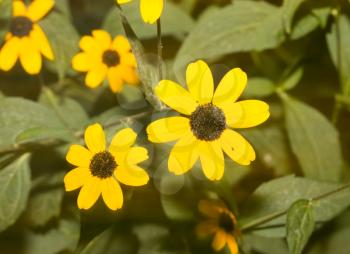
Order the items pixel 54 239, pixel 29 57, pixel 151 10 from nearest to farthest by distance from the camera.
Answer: pixel 151 10
pixel 29 57
pixel 54 239

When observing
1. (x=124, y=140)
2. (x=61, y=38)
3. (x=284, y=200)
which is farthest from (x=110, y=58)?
(x=284, y=200)

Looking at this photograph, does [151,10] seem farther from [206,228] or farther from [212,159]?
[206,228]

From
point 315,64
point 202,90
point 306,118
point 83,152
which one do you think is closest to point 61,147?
point 83,152

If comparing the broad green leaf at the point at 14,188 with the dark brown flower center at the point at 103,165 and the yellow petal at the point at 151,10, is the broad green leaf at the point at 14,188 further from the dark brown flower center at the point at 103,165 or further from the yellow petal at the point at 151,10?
the yellow petal at the point at 151,10

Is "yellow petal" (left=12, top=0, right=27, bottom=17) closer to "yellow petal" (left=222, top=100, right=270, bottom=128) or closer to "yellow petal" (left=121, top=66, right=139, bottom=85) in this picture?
"yellow petal" (left=121, top=66, right=139, bottom=85)

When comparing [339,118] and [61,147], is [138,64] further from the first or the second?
[339,118]

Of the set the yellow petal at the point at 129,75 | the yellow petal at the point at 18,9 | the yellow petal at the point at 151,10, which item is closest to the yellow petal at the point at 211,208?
the yellow petal at the point at 129,75

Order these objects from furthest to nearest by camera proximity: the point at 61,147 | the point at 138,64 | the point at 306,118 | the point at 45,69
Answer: the point at 45,69
the point at 306,118
the point at 61,147
the point at 138,64
